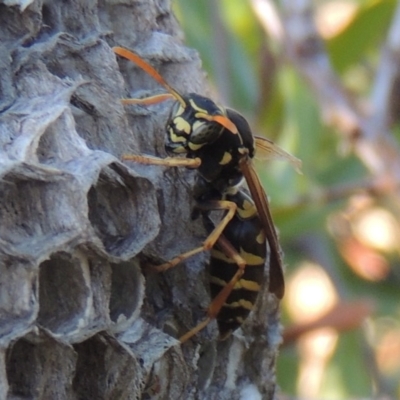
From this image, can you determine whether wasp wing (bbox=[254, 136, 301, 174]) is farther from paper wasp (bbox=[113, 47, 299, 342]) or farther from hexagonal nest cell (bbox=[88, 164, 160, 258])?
hexagonal nest cell (bbox=[88, 164, 160, 258])

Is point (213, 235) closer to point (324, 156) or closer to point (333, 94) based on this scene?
point (333, 94)

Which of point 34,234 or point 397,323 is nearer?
point 34,234

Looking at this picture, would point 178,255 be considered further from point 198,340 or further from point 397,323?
point 397,323

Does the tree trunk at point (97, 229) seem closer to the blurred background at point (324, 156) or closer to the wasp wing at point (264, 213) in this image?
the wasp wing at point (264, 213)

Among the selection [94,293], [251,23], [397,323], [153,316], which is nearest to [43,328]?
[94,293]

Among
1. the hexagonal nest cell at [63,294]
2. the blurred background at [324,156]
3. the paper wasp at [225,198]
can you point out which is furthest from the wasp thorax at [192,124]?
the blurred background at [324,156]

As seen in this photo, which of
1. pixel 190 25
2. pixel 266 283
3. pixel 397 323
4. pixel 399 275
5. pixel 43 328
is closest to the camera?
pixel 43 328

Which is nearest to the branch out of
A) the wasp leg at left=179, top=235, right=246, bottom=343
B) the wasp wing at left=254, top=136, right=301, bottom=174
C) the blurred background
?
the blurred background
